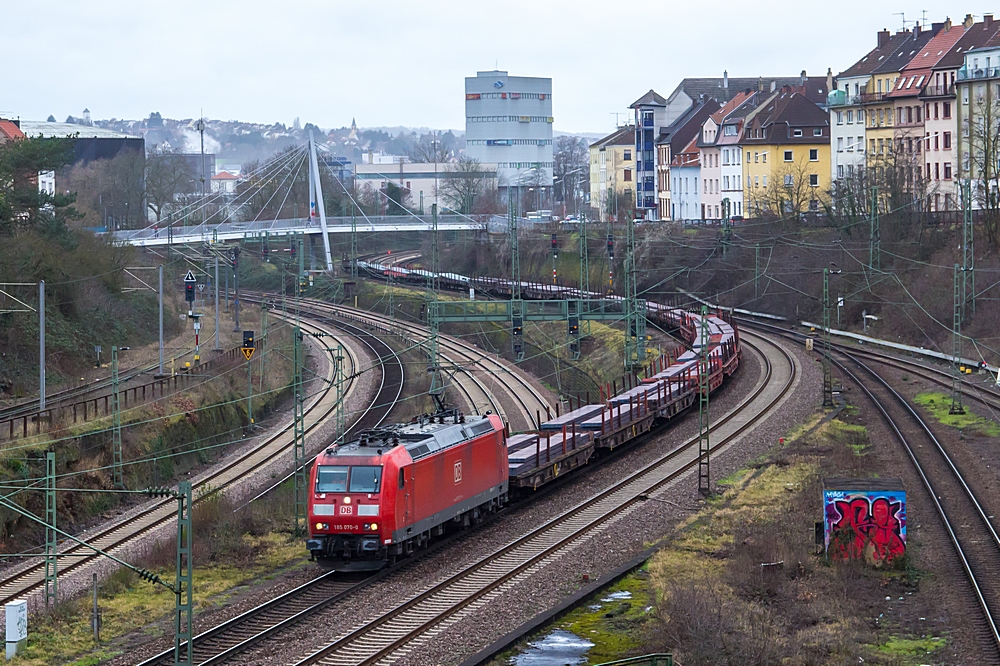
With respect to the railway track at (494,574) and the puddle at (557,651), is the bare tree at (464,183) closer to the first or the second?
the railway track at (494,574)

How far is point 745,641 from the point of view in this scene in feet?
58.0

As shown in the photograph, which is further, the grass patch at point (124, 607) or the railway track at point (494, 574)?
the grass patch at point (124, 607)

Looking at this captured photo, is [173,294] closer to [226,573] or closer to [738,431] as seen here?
[738,431]

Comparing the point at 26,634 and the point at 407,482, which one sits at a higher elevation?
the point at 407,482

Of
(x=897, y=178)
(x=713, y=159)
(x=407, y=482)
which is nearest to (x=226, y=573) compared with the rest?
(x=407, y=482)

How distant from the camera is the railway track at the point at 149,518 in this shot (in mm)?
25969

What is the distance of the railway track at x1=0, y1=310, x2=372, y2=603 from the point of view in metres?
26.0

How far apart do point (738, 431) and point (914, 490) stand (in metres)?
9.87

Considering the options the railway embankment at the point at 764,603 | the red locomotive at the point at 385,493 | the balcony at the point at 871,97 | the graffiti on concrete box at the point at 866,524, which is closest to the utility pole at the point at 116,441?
the red locomotive at the point at 385,493

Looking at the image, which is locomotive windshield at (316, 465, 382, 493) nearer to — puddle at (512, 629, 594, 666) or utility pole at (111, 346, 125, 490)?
puddle at (512, 629, 594, 666)

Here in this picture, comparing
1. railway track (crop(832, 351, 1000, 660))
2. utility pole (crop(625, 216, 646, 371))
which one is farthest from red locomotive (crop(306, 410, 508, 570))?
utility pole (crop(625, 216, 646, 371))

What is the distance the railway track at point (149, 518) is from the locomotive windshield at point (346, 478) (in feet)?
14.9

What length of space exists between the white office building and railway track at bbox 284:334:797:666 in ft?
527

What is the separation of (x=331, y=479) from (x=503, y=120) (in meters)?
176
